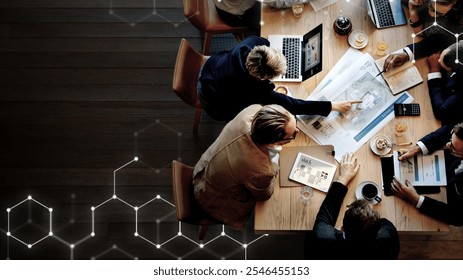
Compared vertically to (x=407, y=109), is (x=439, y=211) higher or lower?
lower

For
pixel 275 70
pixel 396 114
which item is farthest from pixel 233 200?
pixel 396 114

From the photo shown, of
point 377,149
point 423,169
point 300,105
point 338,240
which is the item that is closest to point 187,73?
point 300,105

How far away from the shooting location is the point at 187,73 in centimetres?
328

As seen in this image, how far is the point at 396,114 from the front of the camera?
302 cm

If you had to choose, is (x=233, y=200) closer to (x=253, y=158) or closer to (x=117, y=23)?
(x=253, y=158)

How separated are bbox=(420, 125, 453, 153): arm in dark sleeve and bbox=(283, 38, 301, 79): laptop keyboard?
77cm

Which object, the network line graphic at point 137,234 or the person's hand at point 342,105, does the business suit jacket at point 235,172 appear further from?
the network line graphic at point 137,234

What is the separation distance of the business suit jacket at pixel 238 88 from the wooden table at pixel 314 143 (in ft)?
0.45

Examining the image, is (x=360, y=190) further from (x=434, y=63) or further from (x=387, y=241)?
(x=434, y=63)

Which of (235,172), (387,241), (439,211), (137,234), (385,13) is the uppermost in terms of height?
(385,13)

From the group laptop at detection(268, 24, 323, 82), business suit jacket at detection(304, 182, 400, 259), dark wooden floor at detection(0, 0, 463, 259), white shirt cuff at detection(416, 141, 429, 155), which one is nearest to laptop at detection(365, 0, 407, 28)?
laptop at detection(268, 24, 323, 82)

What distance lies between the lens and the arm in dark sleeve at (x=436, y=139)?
2.93m

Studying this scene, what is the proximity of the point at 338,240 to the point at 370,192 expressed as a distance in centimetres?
32

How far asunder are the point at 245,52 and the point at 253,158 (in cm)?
64
